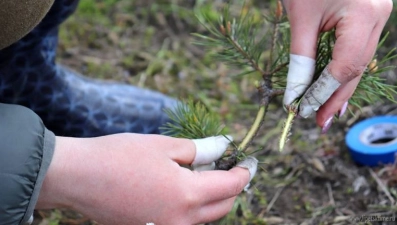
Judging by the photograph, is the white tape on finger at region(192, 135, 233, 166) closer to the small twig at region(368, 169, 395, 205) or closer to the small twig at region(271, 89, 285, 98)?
the small twig at region(271, 89, 285, 98)

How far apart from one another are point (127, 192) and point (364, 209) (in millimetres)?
569

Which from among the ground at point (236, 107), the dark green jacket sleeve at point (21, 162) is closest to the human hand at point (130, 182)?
the dark green jacket sleeve at point (21, 162)

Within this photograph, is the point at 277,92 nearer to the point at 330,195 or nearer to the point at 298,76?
the point at 298,76

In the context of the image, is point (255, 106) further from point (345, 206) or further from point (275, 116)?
point (345, 206)

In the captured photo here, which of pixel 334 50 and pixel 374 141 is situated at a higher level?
pixel 334 50

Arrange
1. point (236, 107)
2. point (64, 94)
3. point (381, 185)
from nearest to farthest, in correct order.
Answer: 1. point (381, 185)
2. point (64, 94)
3. point (236, 107)

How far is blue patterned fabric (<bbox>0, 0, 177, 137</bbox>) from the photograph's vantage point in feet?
4.29

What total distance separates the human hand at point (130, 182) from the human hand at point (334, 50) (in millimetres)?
173

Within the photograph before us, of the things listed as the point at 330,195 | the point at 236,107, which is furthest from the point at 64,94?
the point at 330,195

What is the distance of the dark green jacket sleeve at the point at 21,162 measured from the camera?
885mm

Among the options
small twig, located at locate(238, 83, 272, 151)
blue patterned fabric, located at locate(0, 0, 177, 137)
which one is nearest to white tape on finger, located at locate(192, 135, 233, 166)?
small twig, located at locate(238, 83, 272, 151)

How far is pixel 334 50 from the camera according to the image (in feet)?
3.10

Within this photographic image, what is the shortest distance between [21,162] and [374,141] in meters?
0.86

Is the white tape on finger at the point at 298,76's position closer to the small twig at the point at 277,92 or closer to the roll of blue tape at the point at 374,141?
the small twig at the point at 277,92
